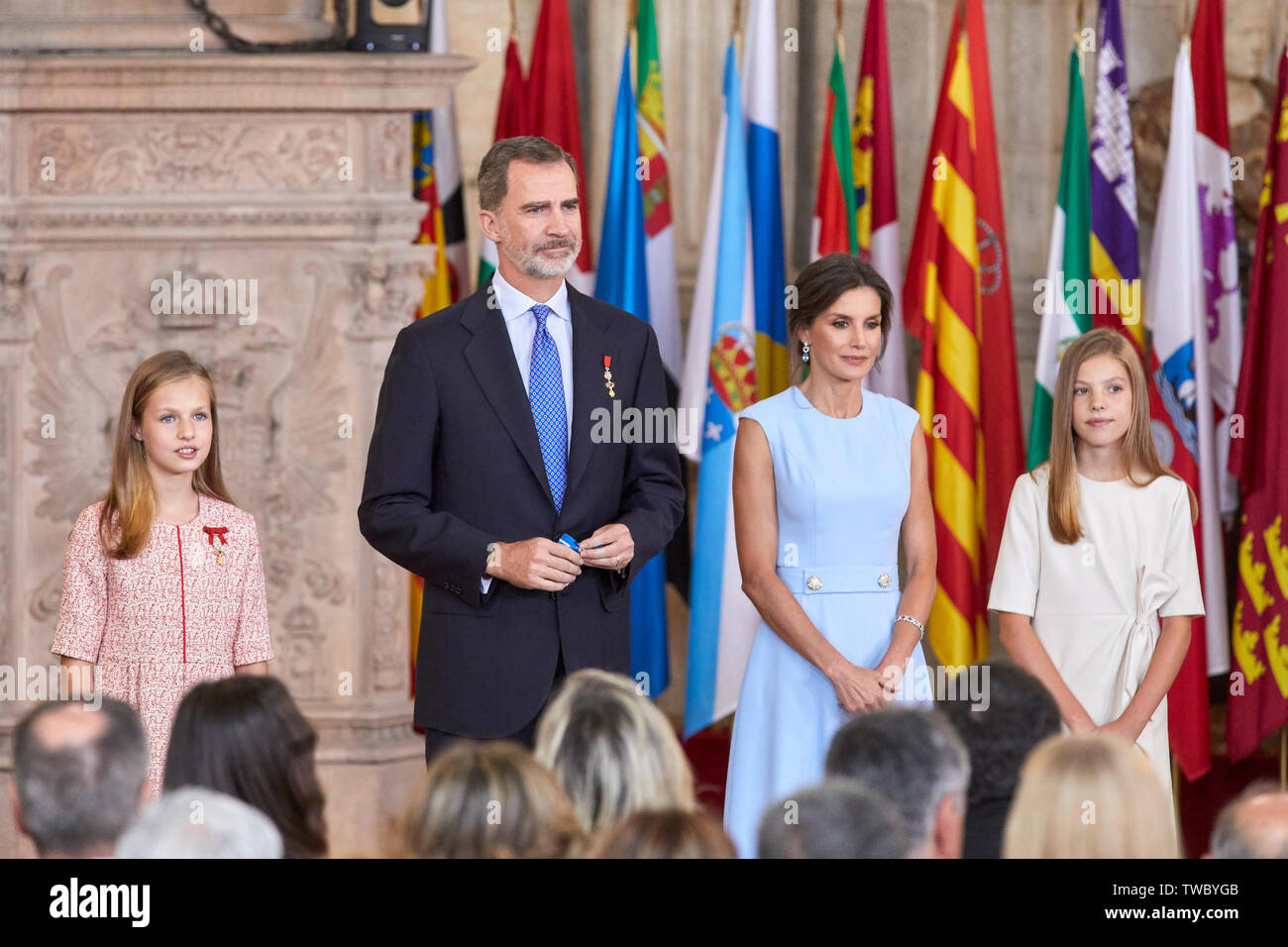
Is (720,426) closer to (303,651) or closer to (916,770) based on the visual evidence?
(303,651)

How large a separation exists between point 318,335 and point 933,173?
6.95 feet

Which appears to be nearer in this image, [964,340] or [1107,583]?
[1107,583]

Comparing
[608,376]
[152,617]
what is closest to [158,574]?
[152,617]

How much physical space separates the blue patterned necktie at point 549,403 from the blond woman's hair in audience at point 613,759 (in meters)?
0.81

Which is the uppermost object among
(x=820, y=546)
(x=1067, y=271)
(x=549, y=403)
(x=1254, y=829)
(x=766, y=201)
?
(x=766, y=201)

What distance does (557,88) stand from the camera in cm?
556

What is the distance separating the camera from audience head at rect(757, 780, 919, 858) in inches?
73.8

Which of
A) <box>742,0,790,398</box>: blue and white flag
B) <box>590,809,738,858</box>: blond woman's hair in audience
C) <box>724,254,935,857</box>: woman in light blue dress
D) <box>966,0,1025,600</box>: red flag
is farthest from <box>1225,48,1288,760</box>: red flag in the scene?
<box>590,809,738,858</box>: blond woman's hair in audience

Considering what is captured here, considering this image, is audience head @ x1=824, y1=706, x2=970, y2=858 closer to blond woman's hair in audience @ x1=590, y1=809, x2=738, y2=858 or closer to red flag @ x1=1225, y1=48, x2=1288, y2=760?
blond woman's hair in audience @ x1=590, y1=809, x2=738, y2=858

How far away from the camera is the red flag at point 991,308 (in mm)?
5426

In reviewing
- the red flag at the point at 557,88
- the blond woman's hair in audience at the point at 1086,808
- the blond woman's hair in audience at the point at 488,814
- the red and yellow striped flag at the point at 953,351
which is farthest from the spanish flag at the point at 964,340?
the blond woman's hair in audience at the point at 488,814

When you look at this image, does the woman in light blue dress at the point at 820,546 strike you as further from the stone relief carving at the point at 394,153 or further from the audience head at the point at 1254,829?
the stone relief carving at the point at 394,153

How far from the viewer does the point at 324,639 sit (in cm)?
488

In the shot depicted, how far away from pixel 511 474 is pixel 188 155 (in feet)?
7.33
